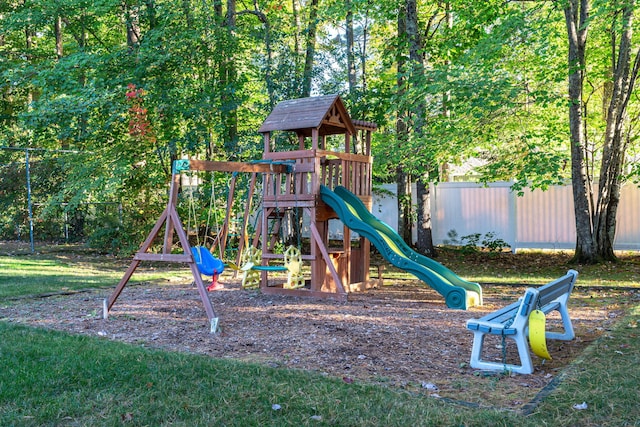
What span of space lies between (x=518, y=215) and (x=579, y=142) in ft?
12.2

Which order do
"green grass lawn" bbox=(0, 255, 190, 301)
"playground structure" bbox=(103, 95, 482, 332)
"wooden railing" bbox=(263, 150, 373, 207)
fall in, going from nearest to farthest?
1. "playground structure" bbox=(103, 95, 482, 332)
2. "wooden railing" bbox=(263, 150, 373, 207)
3. "green grass lawn" bbox=(0, 255, 190, 301)

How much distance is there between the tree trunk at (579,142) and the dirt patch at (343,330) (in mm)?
3336

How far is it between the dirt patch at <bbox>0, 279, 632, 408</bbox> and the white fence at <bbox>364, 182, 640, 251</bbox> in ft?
19.3

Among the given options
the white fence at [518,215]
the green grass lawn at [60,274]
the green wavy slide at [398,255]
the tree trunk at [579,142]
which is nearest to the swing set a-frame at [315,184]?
the green wavy slide at [398,255]

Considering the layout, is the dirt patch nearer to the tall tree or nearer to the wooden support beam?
the wooden support beam

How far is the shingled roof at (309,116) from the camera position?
895cm

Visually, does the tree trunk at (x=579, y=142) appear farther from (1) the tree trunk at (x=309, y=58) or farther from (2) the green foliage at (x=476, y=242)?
(1) the tree trunk at (x=309, y=58)

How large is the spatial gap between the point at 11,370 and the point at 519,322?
391cm

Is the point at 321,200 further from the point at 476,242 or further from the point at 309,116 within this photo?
the point at 476,242

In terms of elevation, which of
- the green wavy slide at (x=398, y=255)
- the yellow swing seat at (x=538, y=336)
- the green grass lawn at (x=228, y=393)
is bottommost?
the green grass lawn at (x=228, y=393)

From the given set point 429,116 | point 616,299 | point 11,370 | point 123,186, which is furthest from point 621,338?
point 123,186

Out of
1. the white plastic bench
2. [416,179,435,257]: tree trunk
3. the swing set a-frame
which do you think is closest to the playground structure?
the swing set a-frame

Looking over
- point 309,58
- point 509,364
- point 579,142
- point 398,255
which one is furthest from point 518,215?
point 509,364

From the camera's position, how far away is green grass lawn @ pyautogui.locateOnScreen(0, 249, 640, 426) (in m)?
3.58
